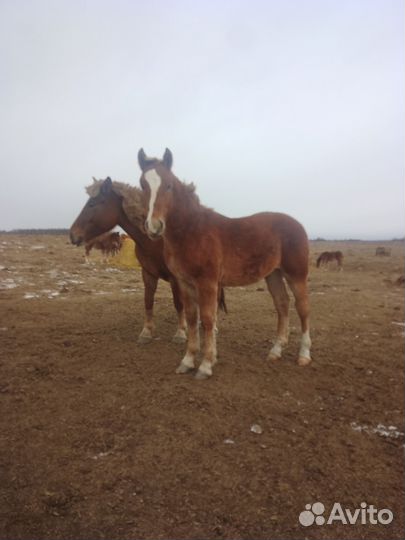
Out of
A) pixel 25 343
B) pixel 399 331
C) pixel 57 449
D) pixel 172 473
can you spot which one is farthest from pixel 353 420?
pixel 25 343

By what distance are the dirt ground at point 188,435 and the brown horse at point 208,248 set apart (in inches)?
30.3

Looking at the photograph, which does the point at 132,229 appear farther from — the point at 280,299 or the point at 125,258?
→ the point at 125,258

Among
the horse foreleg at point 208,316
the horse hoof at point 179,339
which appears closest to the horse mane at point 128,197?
the horse foreleg at point 208,316

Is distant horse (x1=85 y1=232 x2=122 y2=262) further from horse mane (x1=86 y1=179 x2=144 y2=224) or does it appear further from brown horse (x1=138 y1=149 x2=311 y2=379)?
brown horse (x1=138 y1=149 x2=311 y2=379)

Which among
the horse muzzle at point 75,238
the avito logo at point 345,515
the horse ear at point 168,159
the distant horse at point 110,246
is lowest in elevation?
the avito logo at point 345,515

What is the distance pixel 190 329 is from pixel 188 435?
189 cm

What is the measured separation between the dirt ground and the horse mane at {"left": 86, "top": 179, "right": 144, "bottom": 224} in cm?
226

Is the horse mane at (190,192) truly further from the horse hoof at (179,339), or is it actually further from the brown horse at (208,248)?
the horse hoof at (179,339)

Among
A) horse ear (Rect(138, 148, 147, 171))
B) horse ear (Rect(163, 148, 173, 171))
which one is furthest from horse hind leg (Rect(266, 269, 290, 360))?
horse ear (Rect(138, 148, 147, 171))

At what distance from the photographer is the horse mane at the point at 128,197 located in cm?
618

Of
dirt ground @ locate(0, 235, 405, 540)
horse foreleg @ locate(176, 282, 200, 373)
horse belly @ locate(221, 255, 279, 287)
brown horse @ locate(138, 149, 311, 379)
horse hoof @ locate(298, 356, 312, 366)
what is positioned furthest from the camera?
horse hoof @ locate(298, 356, 312, 366)

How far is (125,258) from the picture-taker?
67.6ft

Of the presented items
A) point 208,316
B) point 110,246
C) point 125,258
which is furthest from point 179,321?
point 110,246

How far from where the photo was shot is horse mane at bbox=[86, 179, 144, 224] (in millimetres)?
6180
